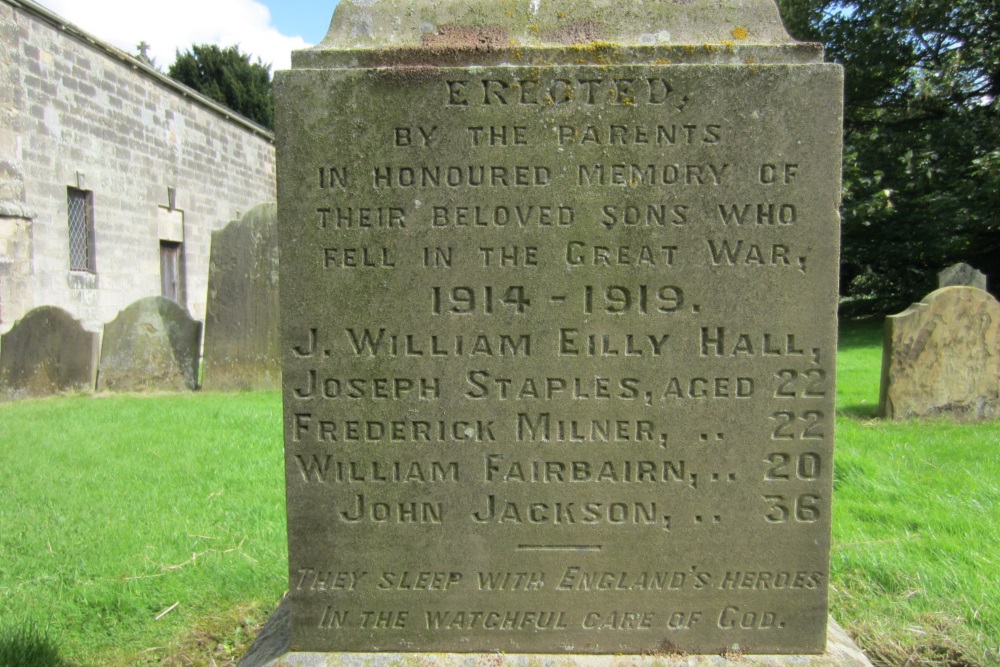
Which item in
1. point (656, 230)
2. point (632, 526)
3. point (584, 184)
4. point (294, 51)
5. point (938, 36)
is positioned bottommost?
point (632, 526)

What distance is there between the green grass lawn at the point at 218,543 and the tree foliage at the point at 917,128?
40.7 feet

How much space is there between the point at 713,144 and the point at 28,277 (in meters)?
12.4

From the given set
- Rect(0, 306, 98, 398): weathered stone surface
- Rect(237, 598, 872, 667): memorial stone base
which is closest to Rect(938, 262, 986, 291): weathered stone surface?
Rect(237, 598, 872, 667): memorial stone base

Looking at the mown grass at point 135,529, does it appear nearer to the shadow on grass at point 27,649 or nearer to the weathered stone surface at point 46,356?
the shadow on grass at point 27,649

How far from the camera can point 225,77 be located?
32625 mm

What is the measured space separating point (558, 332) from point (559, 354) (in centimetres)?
8

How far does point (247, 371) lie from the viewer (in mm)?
9125

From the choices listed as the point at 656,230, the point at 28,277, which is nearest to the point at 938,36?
the point at 656,230

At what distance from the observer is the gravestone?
30.0 ft

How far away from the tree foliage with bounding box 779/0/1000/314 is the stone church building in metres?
16.1

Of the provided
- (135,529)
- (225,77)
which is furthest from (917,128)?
(225,77)

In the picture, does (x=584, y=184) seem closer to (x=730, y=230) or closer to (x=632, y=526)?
(x=730, y=230)

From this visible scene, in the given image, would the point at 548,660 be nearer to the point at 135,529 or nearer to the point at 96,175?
the point at 135,529

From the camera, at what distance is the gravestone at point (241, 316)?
9141mm
